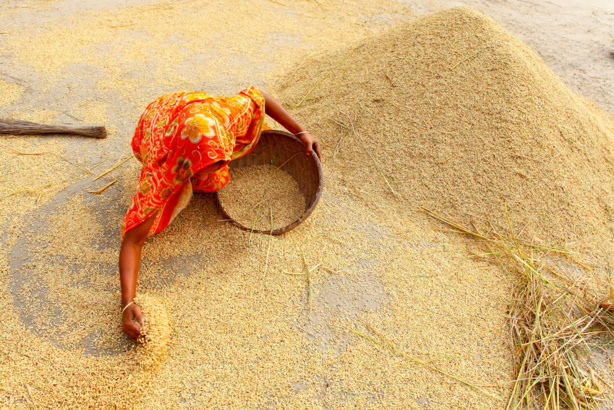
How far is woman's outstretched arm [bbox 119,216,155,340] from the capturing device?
135 cm

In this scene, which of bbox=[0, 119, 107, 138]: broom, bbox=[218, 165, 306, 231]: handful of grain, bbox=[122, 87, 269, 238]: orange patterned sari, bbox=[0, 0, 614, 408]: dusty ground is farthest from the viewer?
bbox=[0, 119, 107, 138]: broom

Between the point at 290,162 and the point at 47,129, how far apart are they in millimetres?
1330

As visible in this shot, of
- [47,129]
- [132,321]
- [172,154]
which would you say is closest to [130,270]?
[132,321]

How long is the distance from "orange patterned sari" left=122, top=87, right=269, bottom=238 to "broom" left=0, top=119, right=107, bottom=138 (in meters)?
0.70

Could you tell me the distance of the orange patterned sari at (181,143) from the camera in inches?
49.7

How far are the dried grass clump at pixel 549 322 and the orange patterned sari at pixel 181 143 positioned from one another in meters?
0.98

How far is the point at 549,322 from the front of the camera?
1.48m

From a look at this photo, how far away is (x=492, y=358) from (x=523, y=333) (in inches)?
6.5

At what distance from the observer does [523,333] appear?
1464 millimetres

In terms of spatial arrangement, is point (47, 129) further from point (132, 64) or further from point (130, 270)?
point (130, 270)

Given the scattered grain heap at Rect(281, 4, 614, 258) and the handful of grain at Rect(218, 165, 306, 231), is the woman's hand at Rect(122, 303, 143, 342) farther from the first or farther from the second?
the scattered grain heap at Rect(281, 4, 614, 258)

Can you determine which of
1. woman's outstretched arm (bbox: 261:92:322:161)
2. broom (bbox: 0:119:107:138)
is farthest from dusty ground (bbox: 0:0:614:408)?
woman's outstretched arm (bbox: 261:92:322:161)

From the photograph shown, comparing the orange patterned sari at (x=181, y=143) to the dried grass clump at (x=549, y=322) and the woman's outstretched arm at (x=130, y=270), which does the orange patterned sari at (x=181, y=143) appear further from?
the dried grass clump at (x=549, y=322)

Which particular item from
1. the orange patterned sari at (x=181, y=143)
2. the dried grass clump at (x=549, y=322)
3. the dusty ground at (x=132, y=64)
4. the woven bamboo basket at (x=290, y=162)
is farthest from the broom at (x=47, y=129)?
the dried grass clump at (x=549, y=322)
